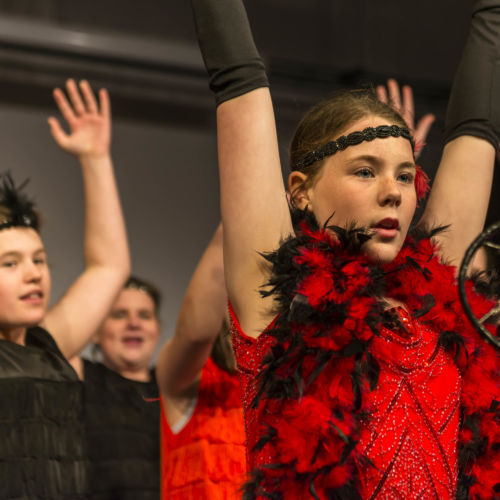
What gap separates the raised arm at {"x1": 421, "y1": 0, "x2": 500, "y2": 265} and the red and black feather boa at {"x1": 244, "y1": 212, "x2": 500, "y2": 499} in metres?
0.22

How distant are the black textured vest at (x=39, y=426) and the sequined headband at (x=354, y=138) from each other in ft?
3.88

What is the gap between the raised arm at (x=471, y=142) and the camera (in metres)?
1.56

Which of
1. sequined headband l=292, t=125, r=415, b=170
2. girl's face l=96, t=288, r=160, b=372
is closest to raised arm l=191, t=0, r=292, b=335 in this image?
sequined headband l=292, t=125, r=415, b=170

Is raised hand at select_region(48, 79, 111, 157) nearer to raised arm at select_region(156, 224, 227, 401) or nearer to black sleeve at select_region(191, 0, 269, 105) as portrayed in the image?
raised arm at select_region(156, 224, 227, 401)

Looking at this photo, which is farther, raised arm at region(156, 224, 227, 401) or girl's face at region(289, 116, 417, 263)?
raised arm at region(156, 224, 227, 401)

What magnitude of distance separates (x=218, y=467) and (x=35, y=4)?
249cm

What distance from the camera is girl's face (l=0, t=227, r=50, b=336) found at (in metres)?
2.35

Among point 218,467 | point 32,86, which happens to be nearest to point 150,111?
point 32,86

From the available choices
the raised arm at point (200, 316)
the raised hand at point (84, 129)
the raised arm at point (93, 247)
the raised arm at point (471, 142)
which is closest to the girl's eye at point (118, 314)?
the raised arm at point (93, 247)

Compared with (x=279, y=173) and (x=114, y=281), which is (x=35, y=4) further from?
(x=279, y=173)

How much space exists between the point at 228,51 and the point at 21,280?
50.1 inches

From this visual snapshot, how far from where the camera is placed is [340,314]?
1.28m

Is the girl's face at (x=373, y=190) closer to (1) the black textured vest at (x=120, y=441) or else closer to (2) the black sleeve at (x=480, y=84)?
(2) the black sleeve at (x=480, y=84)

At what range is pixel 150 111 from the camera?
13.7 feet
